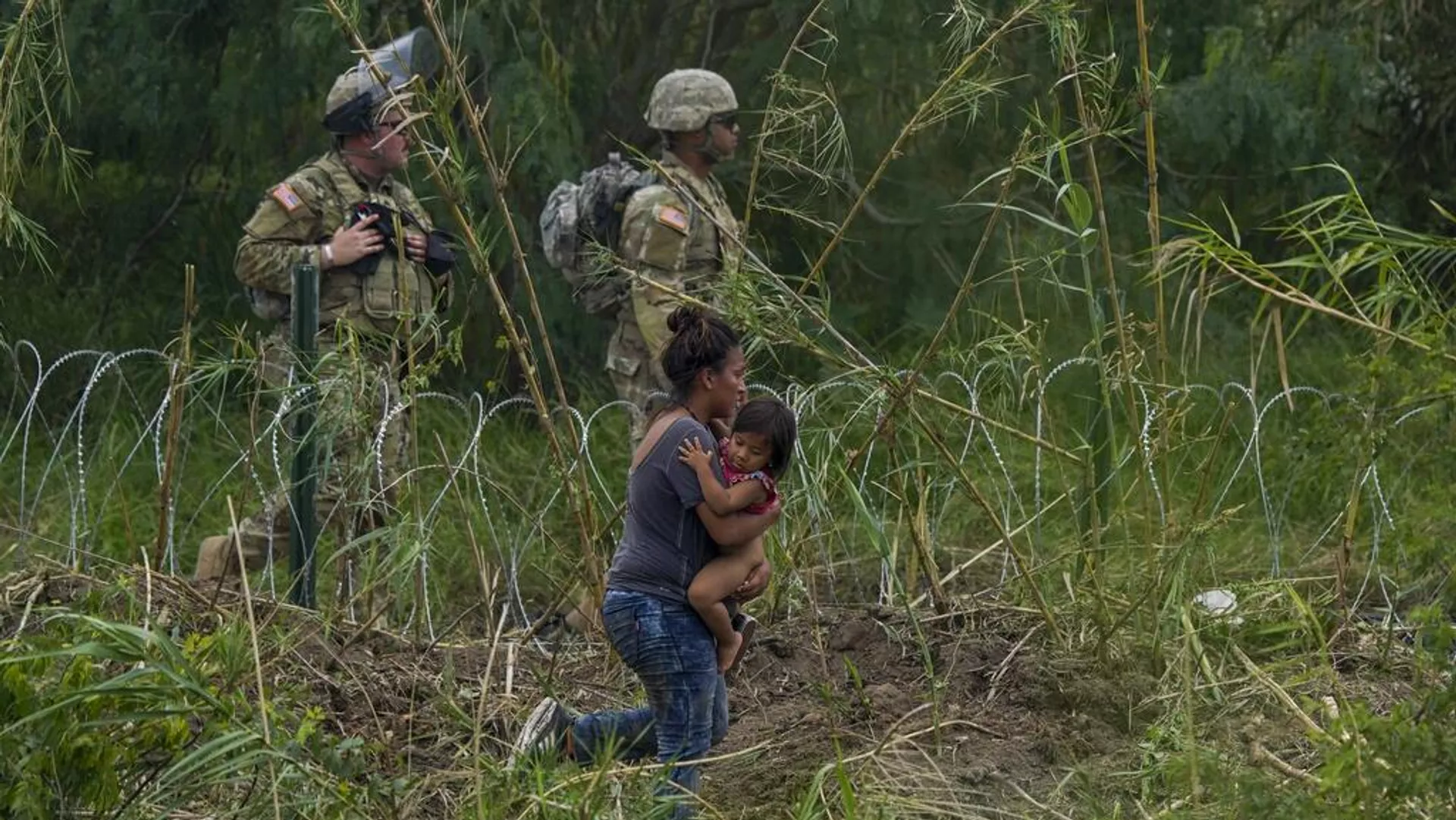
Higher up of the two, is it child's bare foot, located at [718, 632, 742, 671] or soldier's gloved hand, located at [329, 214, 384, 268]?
child's bare foot, located at [718, 632, 742, 671]

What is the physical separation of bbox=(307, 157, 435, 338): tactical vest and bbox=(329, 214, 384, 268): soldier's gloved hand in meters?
0.06

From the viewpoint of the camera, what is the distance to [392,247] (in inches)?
267

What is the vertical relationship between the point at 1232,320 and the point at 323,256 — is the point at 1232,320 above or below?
below

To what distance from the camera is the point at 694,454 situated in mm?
4508

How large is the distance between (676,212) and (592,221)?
33cm

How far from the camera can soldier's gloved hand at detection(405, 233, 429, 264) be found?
6629 mm

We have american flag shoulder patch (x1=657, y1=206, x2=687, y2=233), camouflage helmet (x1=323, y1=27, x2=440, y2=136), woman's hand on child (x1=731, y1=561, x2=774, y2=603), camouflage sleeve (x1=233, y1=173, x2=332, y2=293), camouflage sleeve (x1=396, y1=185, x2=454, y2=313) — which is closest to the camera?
woman's hand on child (x1=731, y1=561, x2=774, y2=603)

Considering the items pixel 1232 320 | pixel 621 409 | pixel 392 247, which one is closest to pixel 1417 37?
pixel 1232 320

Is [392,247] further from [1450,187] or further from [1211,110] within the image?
[1450,187]

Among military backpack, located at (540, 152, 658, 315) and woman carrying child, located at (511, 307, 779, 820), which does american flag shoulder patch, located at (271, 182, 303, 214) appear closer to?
military backpack, located at (540, 152, 658, 315)

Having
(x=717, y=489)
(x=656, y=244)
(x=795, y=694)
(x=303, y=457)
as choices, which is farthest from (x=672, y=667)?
(x=656, y=244)

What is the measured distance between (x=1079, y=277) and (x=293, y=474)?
14.2ft

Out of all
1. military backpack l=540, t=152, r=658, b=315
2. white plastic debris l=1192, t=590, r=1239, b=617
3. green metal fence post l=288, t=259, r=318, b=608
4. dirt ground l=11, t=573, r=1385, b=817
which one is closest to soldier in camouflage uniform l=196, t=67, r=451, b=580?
green metal fence post l=288, t=259, r=318, b=608

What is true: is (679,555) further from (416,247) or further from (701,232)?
(701,232)
